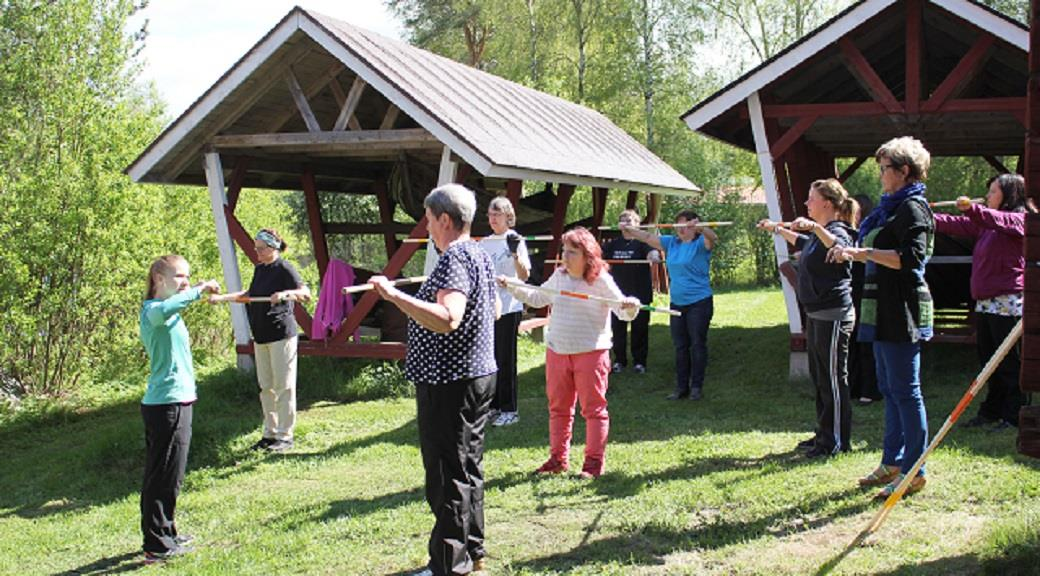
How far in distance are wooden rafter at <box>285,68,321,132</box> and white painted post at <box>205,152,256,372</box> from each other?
128 cm

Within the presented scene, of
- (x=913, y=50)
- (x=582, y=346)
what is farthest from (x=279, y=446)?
(x=913, y=50)

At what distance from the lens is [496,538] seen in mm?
4820

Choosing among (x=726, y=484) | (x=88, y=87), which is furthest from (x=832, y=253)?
(x=88, y=87)

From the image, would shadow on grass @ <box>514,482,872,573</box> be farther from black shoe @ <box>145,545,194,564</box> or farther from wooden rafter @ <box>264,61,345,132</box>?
wooden rafter @ <box>264,61,345,132</box>

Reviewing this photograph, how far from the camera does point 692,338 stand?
849 cm

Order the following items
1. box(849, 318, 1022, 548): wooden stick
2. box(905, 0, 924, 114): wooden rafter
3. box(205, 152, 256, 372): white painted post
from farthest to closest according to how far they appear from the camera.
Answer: box(205, 152, 256, 372): white painted post, box(905, 0, 924, 114): wooden rafter, box(849, 318, 1022, 548): wooden stick

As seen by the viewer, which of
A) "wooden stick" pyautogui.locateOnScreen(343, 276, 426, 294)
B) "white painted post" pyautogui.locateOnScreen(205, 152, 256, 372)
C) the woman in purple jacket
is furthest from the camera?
"white painted post" pyautogui.locateOnScreen(205, 152, 256, 372)

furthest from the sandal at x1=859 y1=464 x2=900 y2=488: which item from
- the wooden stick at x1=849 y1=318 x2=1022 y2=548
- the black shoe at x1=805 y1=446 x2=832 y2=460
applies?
the black shoe at x1=805 y1=446 x2=832 y2=460

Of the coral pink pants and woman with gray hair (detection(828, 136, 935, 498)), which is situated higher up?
woman with gray hair (detection(828, 136, 935, 498))

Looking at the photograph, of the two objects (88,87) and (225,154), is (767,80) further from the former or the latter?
(88,87)

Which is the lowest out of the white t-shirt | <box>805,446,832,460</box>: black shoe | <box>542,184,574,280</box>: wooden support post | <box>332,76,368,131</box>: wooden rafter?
<box>805,446,832,460</box>: black shoe

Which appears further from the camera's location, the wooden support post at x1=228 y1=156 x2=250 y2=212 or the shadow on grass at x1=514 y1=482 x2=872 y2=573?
the wooden support post at x1=228 y1=156 x2=250 y2=212

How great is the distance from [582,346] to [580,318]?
17 cm

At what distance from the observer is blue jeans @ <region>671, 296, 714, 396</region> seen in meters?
8.40
